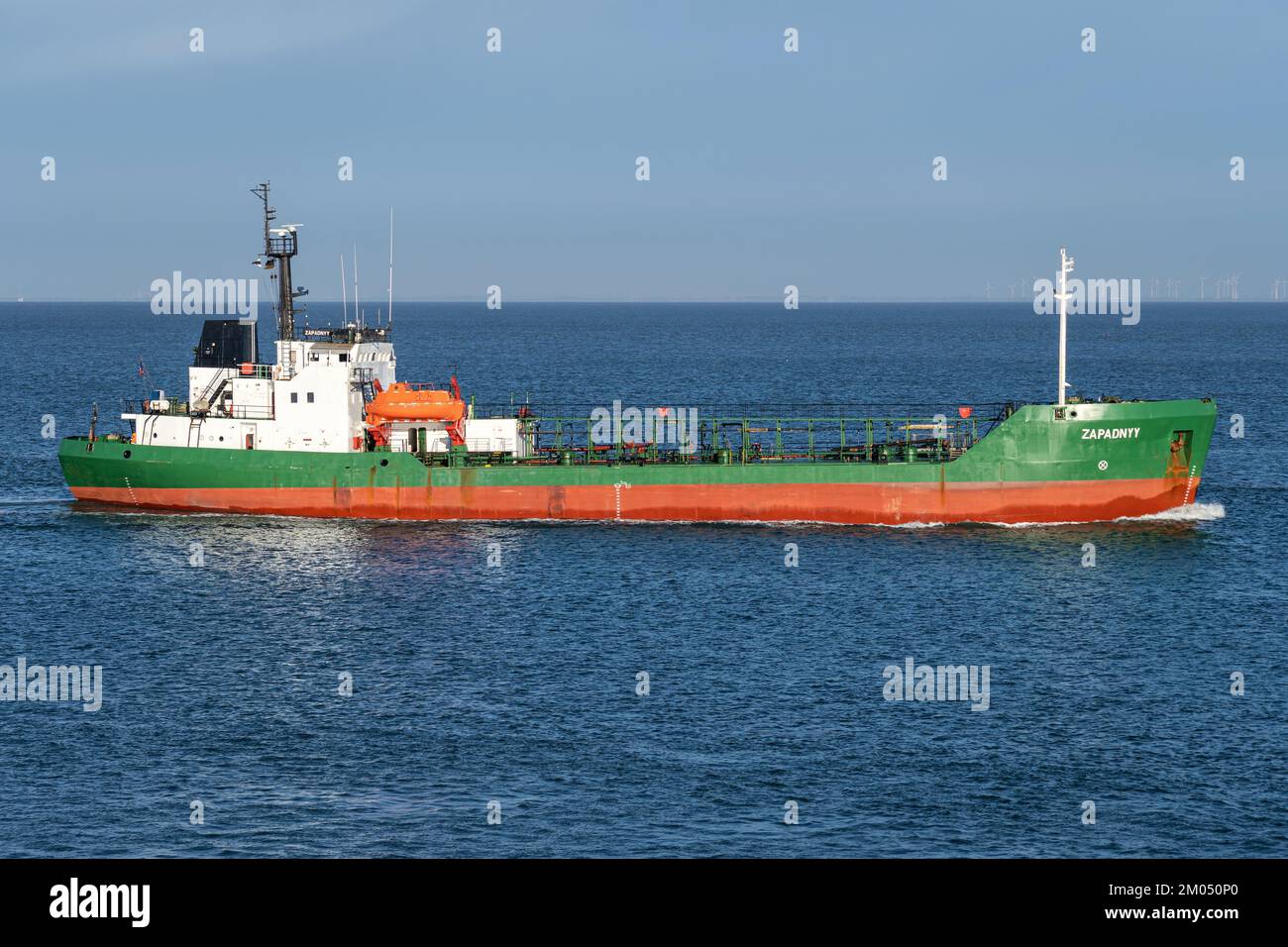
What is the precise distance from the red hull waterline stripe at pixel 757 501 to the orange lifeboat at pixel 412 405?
3052 millimetres

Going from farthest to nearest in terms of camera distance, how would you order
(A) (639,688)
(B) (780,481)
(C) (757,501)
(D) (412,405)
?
(D) (412,405) < (C) (757,501) < (B) (780,481) < (A) (639,688)

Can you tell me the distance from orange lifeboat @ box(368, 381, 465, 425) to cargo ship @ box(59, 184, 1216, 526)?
0.06m

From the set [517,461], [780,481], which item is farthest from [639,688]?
[517,461]

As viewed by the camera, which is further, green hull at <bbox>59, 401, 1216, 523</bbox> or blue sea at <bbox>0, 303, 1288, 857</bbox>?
green hull at <bbox>59, 401, 1216, 523</bbox>

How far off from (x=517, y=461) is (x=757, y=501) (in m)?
10.0

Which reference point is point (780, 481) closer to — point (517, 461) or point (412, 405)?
point (517, 461)

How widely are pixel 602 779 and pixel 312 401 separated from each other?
34.4 metres

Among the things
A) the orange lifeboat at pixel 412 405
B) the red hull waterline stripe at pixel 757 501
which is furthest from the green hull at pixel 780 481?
the orange lifeboat at pixel 412 405

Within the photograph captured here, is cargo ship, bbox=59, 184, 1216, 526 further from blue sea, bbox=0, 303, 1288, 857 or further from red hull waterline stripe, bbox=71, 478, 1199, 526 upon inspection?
blue sea, bbox=0, 303, 1288, 857

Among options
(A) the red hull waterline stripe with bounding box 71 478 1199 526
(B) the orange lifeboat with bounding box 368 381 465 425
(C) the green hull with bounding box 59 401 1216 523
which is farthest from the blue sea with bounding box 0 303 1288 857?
(B) the orange lifeboat with bounding box 368 381 465 425

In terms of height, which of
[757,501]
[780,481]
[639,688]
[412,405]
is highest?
[412,405]

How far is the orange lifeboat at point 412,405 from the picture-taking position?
62.2m

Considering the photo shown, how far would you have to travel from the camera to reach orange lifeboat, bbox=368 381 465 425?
6219 centimetres

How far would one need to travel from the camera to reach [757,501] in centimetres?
6144
